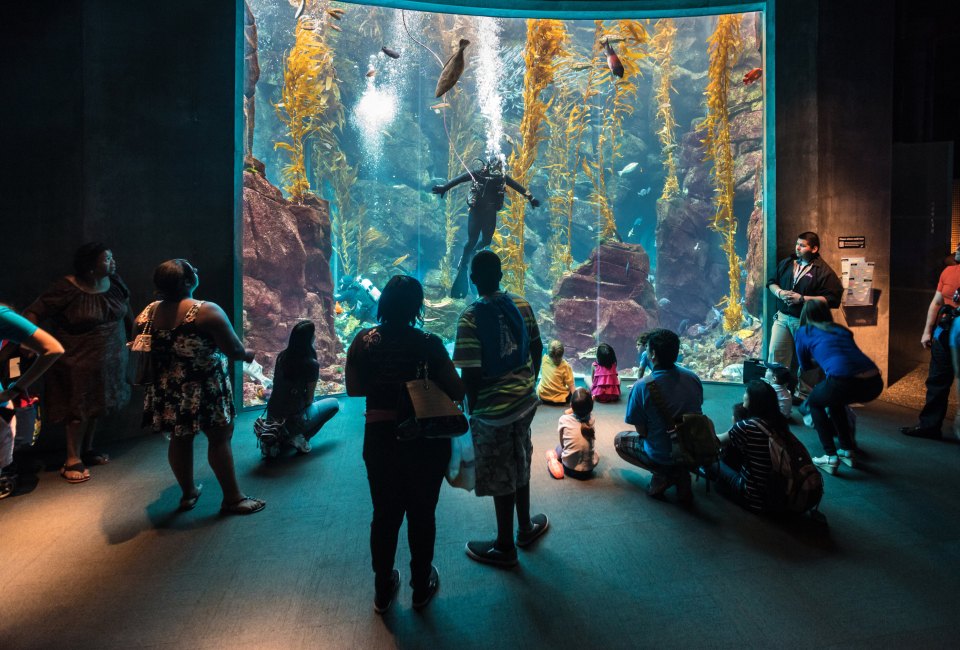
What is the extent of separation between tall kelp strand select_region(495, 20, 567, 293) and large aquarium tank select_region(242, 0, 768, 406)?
0.11 ft

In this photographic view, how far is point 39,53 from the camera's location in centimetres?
416

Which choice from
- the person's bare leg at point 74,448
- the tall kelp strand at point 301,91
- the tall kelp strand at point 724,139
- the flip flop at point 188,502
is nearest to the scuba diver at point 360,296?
the tall kelp strand at point 301,91

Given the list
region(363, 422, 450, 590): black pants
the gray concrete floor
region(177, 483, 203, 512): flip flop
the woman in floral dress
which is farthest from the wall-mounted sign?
region(177, 483, 203, 512): flip flop

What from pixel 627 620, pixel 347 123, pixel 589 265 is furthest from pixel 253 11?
pixel 627 620

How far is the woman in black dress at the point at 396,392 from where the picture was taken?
76.5 inches

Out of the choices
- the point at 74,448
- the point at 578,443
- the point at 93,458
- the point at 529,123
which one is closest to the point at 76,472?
the point at 74,448

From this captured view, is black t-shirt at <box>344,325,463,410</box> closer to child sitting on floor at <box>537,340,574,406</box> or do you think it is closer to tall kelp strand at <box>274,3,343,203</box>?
child sitting on floor at <box>537,340,574,406</box>

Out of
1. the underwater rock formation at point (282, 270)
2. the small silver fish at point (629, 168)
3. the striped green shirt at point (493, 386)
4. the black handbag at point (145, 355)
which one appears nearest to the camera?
the striped green shirt at point (493, 386)

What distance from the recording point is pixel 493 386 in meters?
2.35

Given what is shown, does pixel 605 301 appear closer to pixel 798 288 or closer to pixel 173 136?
pixel 798 288

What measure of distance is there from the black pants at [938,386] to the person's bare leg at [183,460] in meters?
6.20

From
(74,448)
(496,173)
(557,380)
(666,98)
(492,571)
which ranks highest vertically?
(666,98)

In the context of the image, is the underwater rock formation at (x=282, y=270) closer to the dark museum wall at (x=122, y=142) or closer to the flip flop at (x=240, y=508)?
the dark museum wall at (x=122, y=142)

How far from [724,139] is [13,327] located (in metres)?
10.1
